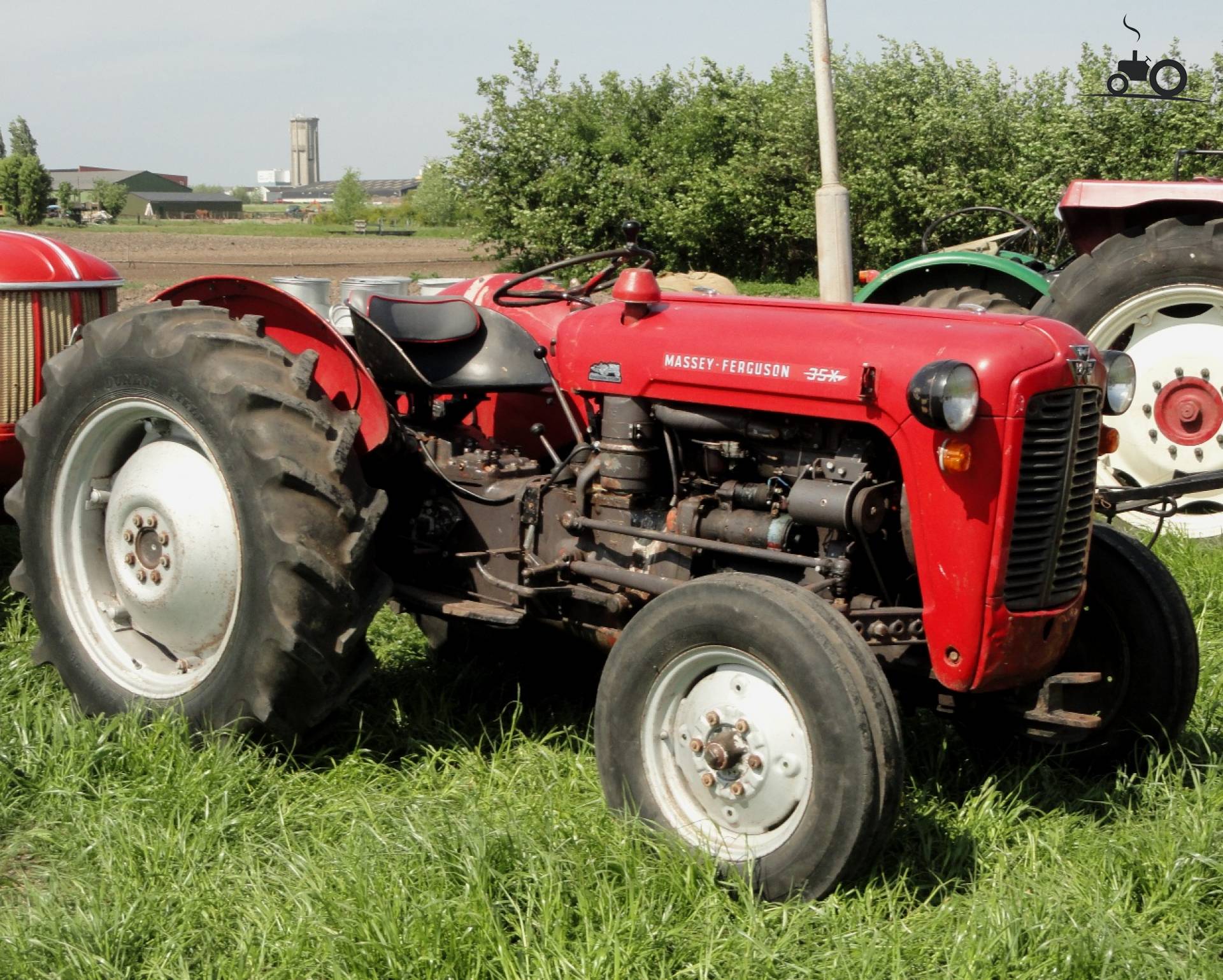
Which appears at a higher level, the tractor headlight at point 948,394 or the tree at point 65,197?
the tree at point 65,197

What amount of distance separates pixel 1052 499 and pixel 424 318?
82.5 inches

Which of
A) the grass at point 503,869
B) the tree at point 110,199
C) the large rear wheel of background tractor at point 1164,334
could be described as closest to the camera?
the grass at point 503,869

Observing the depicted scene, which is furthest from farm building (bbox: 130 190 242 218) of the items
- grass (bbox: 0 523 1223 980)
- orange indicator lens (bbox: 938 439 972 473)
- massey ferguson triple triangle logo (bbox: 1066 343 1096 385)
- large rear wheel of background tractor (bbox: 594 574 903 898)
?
orange indicator lens (bbox: 938 439 972 473)

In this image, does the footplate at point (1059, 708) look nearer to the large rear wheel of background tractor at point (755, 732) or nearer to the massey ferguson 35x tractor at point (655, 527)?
the massey ferguson 35x tractor at point (655, 527)

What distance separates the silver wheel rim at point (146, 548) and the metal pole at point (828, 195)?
21.8ft

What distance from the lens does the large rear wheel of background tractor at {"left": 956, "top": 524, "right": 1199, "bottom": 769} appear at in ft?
12.3

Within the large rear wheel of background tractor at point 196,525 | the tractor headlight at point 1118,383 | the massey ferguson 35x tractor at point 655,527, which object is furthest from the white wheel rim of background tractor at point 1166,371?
the large rear wheel of background tractor at point 196,525

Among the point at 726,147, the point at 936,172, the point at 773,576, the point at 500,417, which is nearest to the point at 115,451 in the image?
the point at 500,417

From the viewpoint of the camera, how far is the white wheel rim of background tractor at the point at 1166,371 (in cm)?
641

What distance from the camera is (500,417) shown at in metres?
4.74

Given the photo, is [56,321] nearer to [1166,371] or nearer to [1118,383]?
[1118,383]

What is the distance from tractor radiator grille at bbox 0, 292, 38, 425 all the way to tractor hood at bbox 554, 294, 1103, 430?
2.61 metres

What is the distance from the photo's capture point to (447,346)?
4.47 metres

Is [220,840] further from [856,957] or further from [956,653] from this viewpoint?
[956,653]
